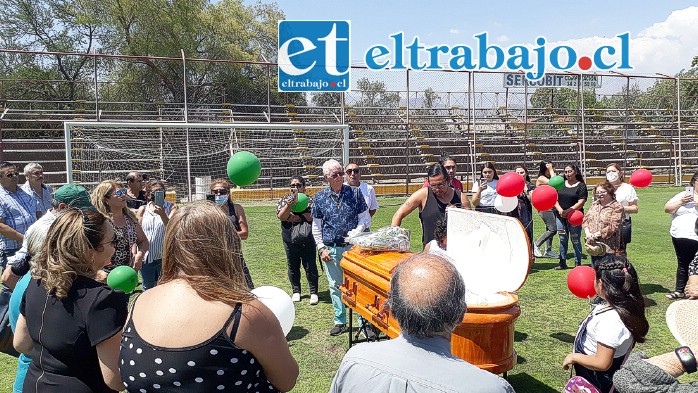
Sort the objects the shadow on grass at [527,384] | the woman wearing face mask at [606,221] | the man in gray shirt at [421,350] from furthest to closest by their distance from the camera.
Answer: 1. the woman wearing face mask at [606,221]
2. the shadow on grass at [527,384]
3. the man in gray shirt at [421,350]

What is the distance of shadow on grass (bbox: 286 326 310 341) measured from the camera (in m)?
5.16

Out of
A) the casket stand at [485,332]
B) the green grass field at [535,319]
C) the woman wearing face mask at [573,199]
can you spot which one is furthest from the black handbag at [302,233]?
the woman wearing face mask at [573,199]

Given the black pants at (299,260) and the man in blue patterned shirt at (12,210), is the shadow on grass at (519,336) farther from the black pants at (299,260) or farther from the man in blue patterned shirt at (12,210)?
the man in blue patterned shirt at (12,210)

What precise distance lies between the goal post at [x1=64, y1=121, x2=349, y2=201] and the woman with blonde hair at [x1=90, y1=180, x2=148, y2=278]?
24.1 feet

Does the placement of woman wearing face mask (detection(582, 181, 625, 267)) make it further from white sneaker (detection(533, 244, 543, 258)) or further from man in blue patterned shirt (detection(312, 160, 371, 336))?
white sneaker (detection(533, 244, 543, 258))

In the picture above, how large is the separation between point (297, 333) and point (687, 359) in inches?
158

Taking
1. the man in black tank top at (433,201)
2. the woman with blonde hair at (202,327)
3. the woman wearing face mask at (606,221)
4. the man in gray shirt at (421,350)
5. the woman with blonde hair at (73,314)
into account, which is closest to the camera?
the man in gray shirt at (421,350)

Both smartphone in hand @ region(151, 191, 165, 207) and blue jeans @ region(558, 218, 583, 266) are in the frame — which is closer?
smartphone in hand @ region(151, 191, 165, 207)

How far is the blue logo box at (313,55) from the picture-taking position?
16.7 m

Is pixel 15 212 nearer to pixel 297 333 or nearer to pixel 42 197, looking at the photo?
pixel 42 197

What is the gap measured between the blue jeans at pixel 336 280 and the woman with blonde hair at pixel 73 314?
3037 millimetres

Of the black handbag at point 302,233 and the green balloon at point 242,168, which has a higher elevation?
the green balloon at point 242,168

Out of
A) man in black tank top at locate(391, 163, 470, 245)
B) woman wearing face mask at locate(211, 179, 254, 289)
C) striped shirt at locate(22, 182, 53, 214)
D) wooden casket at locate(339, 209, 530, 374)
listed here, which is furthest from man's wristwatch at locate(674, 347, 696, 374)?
striped shirt at locate(22, 182, 53, 214)

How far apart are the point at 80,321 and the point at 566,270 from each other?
23.2ft
